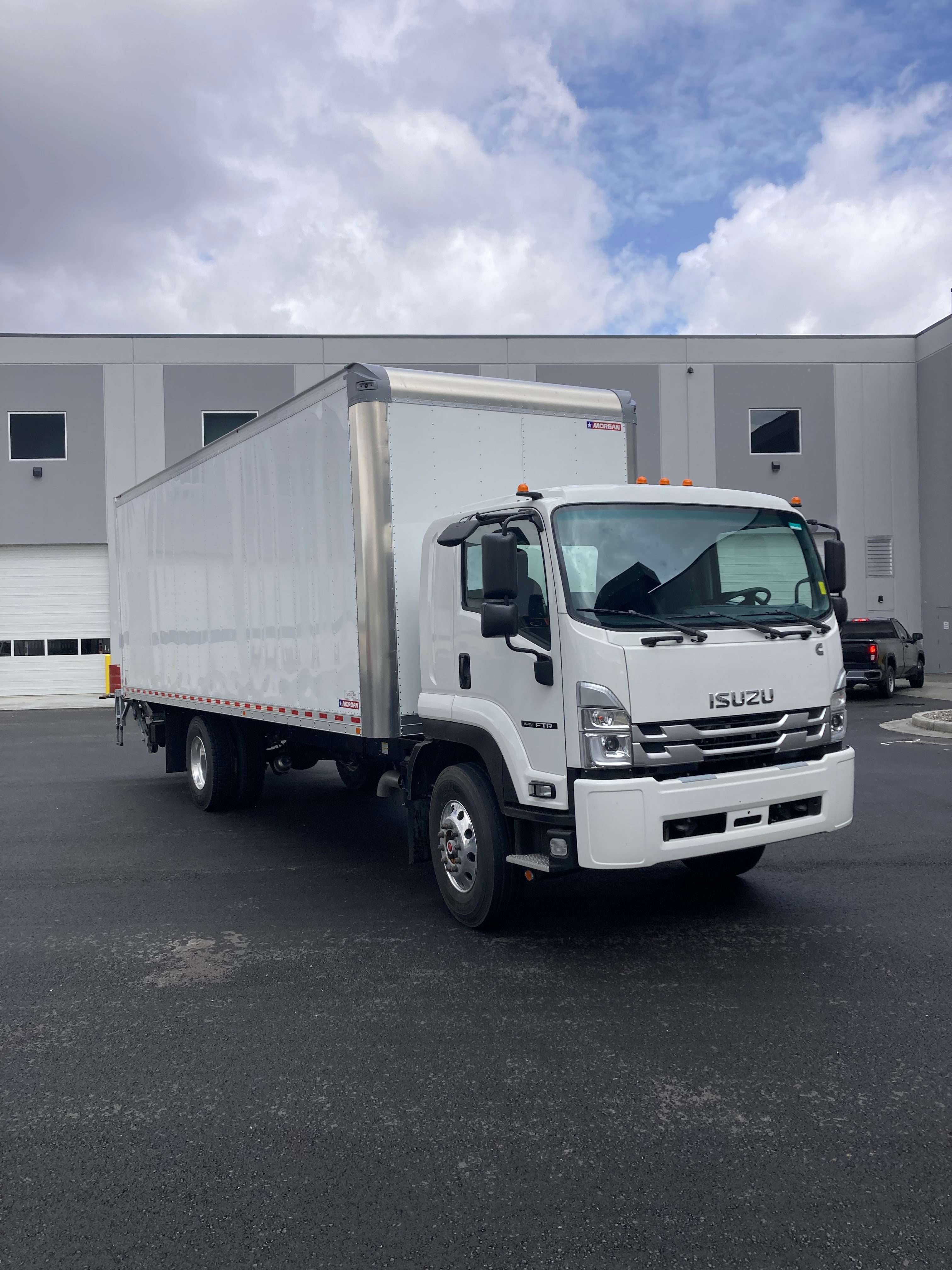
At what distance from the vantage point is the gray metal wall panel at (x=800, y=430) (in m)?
28.4

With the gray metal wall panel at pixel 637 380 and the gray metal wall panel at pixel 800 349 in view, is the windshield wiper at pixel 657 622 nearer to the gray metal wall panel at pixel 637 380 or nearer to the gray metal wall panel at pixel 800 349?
the gray metal wall panel at pixel 637 380

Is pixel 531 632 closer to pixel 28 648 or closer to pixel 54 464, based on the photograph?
pixel 54 464

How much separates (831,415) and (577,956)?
85.9 ft

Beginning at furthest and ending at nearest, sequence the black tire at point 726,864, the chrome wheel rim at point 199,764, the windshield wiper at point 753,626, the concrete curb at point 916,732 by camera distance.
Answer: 1. the concrete curb at point 916,732
2. the chrome wheel rim at point 199,764
3. the black tire at point 726,864
4. the windshield wiper at point 753,626

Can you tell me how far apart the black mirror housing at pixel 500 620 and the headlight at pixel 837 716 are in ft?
6.24

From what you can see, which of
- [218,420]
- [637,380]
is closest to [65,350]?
[218,420]

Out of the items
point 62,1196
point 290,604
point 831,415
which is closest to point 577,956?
point 62,1196

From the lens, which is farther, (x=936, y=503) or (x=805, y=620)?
(x=936, y=503)

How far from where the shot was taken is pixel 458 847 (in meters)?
5.97

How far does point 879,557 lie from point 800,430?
4.14m

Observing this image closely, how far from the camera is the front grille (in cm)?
509

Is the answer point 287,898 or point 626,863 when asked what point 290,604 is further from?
point 626,863

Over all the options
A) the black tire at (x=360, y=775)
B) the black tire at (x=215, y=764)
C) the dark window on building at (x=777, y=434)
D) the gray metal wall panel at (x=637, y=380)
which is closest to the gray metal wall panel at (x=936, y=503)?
the dark window on building at (x=777, y=434)

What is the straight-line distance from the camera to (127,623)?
12125mm
